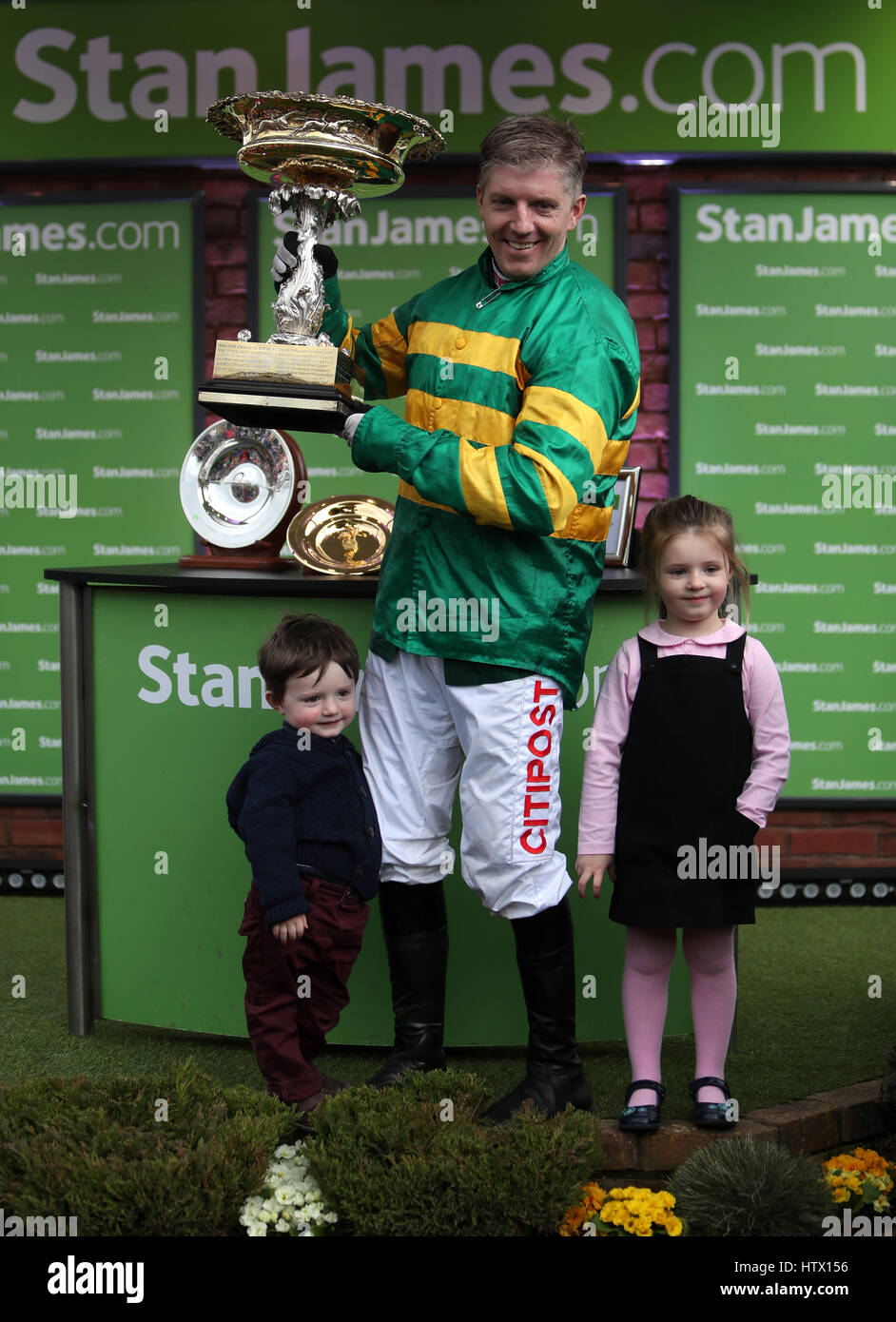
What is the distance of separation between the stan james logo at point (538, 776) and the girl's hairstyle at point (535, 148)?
921mm

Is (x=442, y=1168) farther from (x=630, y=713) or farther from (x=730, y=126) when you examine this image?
(x=730, y=126)

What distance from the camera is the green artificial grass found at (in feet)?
9.85

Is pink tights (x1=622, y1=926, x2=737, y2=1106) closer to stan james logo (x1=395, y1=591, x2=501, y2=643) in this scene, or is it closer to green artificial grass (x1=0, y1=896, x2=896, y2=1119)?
green artificial grass (x1=0, y1=896, x2=896, y2=1119)

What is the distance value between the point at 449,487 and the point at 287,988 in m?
0.99

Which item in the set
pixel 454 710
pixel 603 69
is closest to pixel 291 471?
pixel 454 710

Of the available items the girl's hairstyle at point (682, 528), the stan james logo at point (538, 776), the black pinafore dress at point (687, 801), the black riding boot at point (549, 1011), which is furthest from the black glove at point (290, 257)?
the black riding boot at point (549, 1011)

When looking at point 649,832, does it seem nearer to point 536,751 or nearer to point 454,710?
point 536,751

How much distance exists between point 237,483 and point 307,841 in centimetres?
111

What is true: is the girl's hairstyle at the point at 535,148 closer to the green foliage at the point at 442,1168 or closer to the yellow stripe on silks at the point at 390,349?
the yellow stripe on silks at the point at 390,349

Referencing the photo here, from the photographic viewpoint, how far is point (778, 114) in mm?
4414

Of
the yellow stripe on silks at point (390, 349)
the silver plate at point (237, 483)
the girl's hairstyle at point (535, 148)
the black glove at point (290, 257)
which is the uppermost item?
the girl's hairstyle at point (535, 148)

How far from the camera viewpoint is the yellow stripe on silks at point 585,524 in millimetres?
2496

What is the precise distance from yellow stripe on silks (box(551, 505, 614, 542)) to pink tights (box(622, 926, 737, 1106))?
0.76 metres

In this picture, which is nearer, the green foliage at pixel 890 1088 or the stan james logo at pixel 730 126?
the green foliage at pixel 890 1088
